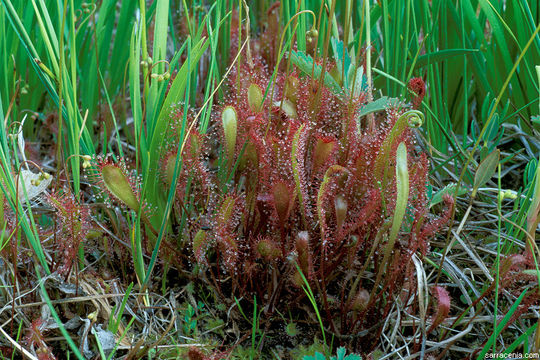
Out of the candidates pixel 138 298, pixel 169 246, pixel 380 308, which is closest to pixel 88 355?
pixel 138 298

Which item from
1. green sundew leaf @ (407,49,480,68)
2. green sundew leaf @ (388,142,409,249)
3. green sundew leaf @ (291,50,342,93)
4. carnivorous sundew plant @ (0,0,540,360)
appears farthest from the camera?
green sundew leaf @ (407,49,480,68)

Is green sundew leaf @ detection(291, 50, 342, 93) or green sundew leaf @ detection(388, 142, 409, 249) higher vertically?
green sundew leaf @ detection(291, 50, 342, 93)

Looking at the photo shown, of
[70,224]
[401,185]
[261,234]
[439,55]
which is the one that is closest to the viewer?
[401,185]

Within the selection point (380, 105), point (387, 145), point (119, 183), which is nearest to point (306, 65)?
point (380, 105)

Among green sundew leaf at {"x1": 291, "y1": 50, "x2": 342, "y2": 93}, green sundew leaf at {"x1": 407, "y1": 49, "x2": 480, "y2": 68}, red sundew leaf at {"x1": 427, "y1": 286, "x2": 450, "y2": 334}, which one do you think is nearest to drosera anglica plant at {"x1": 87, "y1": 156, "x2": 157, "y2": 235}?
green sundew leaf at {"x1": 291, "y1": 50, "x2": 342, "y2": 93}

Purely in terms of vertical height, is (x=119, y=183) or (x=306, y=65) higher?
(x=306, y=65)

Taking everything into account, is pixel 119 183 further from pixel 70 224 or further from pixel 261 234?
pixel 261 234

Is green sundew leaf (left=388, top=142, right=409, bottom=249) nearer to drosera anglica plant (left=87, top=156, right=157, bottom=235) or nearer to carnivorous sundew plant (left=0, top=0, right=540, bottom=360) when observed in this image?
carnivorous sundew plant (left=0, top=0, right=540, bottom=360)
